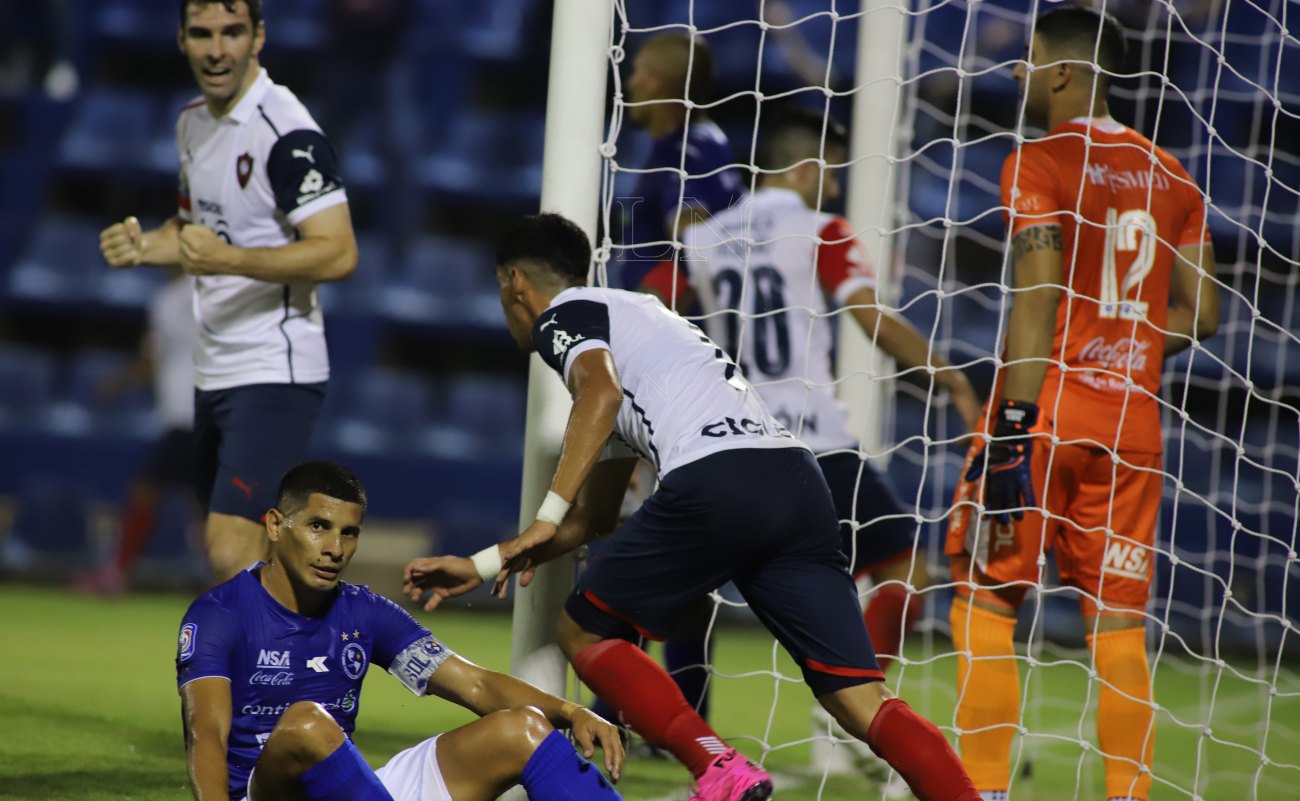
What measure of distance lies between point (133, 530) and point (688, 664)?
16.1ft

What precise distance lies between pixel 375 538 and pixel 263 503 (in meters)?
5.63

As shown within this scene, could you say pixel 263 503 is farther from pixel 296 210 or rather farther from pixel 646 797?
pixel 646 797

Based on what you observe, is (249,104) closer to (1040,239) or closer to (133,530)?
(1040,239)

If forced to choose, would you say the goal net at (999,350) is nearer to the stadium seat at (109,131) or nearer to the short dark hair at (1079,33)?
the short dark hair at (1079,33)

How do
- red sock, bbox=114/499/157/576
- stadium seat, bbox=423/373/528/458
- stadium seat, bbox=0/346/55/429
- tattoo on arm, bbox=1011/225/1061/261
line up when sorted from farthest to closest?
1. stadium seat, bbox=423/373/528/458
2. stadium seat, bbox=0/346/55/429
3. red sock, bbox=114/499/157/576
4. tattoo on arm, bbox=1011/225/1061/261

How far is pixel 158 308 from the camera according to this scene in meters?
A: 8.35

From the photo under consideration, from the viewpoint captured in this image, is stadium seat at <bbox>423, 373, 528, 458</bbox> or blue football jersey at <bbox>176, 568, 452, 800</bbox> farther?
stadium seat at <bbox>423, 373, 528, 458</bbox>

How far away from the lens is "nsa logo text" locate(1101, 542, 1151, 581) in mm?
3783

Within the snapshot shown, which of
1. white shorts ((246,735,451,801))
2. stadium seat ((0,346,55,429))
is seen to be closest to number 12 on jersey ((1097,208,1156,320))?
white shorts ((246,735,451,801))

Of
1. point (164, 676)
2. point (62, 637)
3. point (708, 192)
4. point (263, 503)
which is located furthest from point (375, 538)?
point (263, 503)

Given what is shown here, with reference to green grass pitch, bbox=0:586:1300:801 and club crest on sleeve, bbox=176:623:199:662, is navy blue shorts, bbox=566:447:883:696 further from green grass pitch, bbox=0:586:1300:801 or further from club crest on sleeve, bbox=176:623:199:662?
club crest on sleeve, bbox=176:623:199:662

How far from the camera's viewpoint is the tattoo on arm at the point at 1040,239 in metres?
3.69

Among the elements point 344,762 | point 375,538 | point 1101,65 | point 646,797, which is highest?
point 1101,65

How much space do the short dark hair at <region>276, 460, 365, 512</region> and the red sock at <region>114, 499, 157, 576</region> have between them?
5.55m
